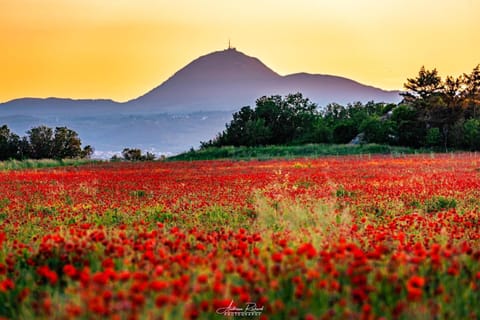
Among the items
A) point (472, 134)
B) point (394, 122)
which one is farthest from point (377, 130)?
point (472, 134)

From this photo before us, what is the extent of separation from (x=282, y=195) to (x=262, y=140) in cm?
5464

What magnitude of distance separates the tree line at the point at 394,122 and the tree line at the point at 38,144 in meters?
17.1

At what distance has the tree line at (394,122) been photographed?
5179cm

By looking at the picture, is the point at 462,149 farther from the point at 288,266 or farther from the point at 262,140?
the point at 288,266

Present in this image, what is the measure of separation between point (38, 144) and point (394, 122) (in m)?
40.4

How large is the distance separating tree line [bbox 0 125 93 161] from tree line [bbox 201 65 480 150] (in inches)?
673

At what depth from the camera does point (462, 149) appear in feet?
164

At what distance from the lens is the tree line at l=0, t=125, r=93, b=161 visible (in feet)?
216

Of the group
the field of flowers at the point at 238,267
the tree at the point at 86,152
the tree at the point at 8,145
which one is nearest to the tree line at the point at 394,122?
the tree at the point at 86,152

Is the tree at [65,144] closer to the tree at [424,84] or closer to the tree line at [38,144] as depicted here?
the tree line at [38,144]

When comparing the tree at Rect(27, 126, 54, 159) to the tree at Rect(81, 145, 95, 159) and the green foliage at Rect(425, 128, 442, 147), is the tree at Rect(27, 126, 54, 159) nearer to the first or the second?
the tree at Rect(81, 145, 95, 159)

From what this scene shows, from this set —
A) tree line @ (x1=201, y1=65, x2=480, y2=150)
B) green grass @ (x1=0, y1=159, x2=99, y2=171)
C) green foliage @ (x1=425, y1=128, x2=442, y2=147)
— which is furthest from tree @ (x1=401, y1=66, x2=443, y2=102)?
green grass @ (x1=0, y1=159, x2=99, y2=171)

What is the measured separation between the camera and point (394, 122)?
54875mm

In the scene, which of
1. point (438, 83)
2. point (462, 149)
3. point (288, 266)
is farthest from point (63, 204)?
point (438, 83)
